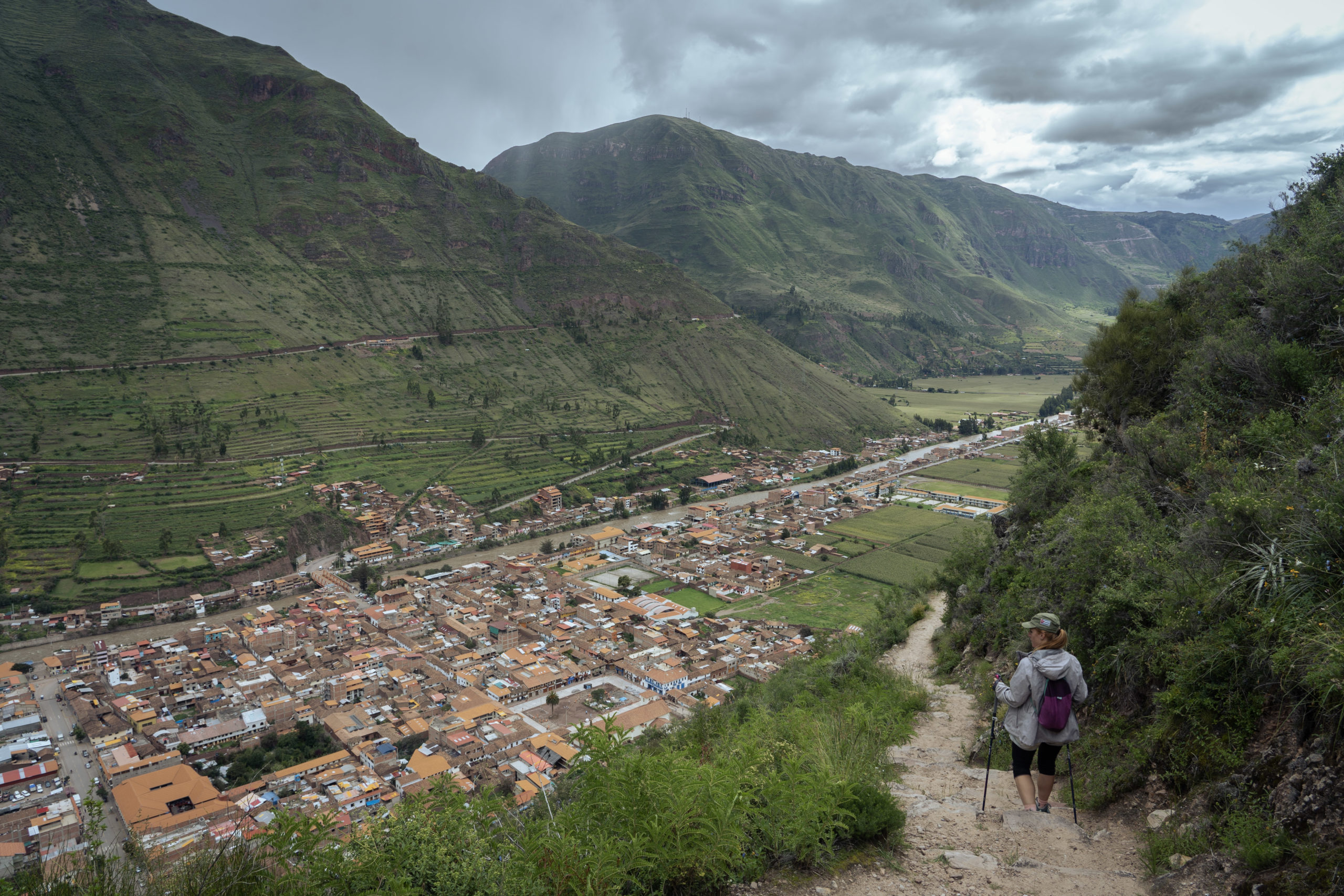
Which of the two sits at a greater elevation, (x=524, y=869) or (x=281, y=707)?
(x=524, y=869)

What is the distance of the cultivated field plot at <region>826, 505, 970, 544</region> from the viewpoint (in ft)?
170

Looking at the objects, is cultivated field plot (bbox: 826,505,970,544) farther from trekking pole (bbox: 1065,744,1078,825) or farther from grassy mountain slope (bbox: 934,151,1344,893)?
trekking pole (bbox: 1065,744,1078,825)

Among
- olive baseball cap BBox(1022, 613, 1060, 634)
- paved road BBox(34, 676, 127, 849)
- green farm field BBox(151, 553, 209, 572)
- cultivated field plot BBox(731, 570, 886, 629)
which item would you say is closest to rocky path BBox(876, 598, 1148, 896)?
olive baseball cap BBox(1022, 613, 1060, 634)

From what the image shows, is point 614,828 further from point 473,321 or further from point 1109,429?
point 473,321

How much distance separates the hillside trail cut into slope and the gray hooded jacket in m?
0.64

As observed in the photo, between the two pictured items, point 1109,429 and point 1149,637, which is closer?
point 1149,637

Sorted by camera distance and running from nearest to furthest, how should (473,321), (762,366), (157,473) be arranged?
(157,473)
(473,321)
(762,366)

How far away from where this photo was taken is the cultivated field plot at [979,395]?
352 ft

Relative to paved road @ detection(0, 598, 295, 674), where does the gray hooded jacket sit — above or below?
above

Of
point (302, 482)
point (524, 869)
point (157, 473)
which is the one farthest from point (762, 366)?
point (524, 869)

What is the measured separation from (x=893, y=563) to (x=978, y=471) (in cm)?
3244

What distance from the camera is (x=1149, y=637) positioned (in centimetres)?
552

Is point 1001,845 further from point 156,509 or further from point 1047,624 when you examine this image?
point 156,509

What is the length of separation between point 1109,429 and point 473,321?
88.8m
